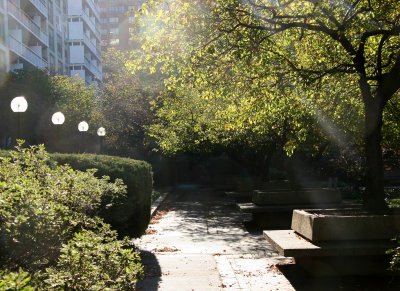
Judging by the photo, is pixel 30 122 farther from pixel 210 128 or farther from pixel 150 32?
pixel 150 32

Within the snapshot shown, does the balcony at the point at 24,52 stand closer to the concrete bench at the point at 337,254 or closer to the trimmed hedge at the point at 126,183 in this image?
the trimmed hedge at the point at 126,183

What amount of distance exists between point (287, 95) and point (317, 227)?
12.4ft

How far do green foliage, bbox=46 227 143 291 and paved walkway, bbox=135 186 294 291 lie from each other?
2941 mm

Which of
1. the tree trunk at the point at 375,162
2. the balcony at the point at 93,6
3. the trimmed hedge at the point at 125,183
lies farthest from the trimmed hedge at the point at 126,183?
the balcony at the point at 93,6

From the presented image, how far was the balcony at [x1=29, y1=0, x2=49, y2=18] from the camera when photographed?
43.8 metres

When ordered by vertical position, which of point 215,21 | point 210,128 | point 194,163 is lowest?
point 194,163

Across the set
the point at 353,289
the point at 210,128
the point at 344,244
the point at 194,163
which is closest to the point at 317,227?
the point at 344,244

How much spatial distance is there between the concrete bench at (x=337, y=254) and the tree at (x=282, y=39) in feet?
2.87

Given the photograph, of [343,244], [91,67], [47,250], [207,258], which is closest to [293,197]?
[207,258]

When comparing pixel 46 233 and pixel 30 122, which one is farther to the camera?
pixel 30 122

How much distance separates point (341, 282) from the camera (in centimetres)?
748

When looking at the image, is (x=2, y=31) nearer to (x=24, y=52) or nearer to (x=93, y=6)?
(x=24, y=52)

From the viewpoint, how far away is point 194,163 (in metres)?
43.4

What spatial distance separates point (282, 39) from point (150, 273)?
5533 millimetres
